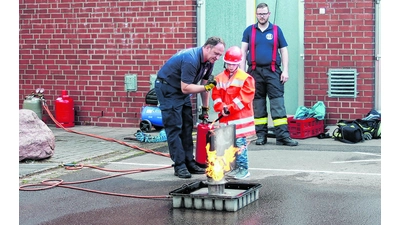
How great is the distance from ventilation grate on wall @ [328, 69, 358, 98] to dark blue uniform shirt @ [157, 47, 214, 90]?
4.73m

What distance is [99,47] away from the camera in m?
16.0

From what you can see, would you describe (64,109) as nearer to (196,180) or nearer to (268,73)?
(268,73)

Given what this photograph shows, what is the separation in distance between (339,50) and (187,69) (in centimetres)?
534

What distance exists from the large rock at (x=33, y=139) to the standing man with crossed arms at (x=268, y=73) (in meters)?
3.46

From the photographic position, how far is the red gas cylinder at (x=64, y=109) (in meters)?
15.9

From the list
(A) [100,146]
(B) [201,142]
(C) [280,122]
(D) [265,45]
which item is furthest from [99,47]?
(B) [201,142]

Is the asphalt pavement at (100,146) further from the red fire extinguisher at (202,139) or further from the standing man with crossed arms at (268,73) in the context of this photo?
the red fire extinguisher at (202,139)

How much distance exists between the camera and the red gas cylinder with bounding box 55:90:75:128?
15.9m

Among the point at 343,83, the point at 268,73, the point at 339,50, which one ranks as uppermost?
the point at 339,50

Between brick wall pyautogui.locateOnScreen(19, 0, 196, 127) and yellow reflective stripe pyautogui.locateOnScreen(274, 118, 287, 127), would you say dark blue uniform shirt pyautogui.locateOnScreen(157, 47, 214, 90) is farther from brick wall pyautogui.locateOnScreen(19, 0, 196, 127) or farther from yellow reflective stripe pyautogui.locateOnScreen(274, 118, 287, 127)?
brick wall pyautogui.locateOnScreen(19, 0, 196, 127)

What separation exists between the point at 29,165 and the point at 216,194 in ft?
12.6

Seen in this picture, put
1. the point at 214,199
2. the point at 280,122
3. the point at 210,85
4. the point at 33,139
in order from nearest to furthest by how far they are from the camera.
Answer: the point at 214,199 < the point at 210,85 < the point at 33,139 < the point at 280,122

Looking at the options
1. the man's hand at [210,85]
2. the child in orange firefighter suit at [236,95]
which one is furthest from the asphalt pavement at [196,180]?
the man's hand at [210,85]

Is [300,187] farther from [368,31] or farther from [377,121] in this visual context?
[368,31]
